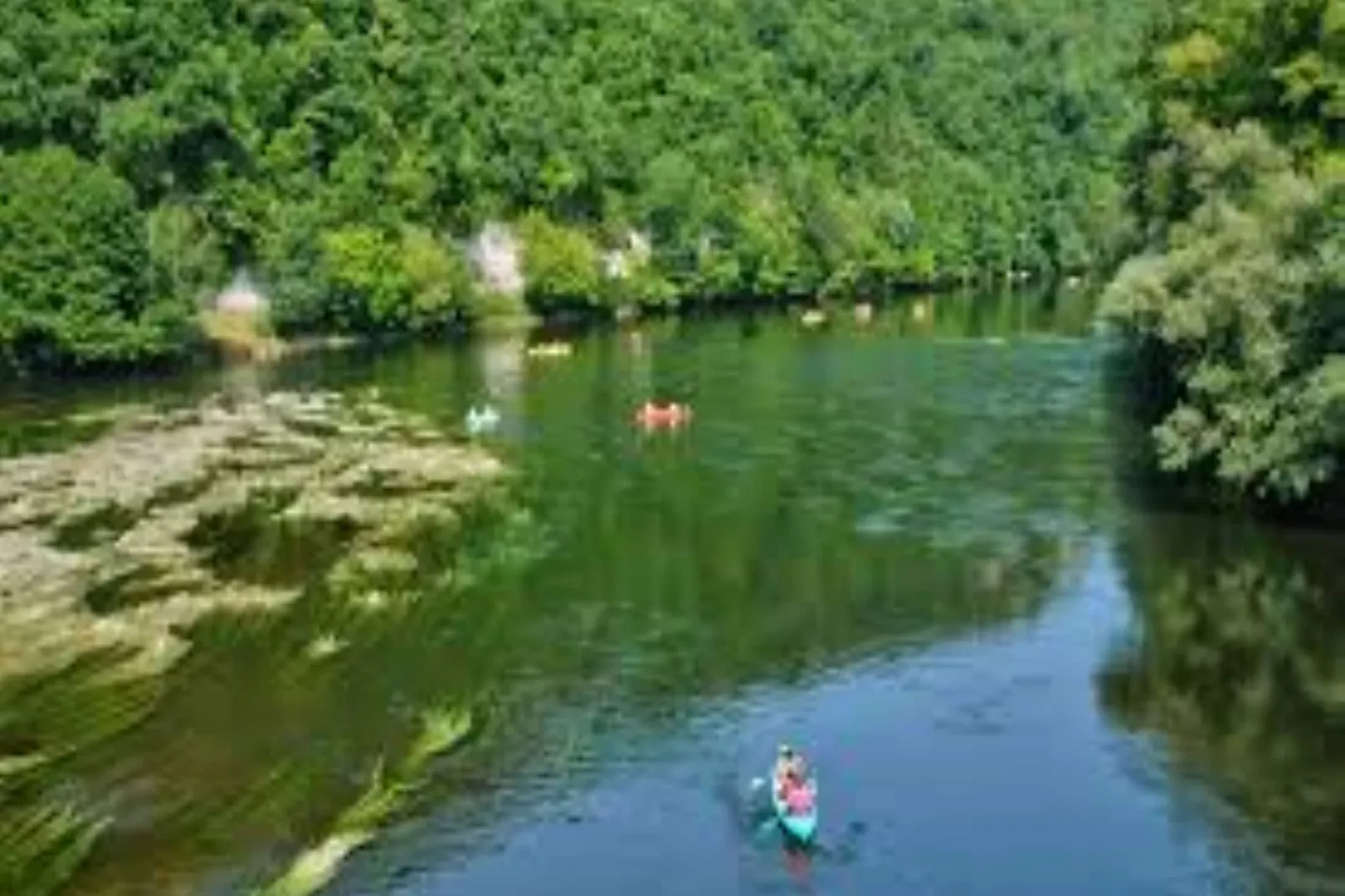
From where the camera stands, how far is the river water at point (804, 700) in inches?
1874

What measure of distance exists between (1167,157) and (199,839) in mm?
68777

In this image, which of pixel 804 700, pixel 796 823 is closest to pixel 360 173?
pixel 804 700

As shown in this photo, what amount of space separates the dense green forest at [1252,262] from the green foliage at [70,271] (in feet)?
182

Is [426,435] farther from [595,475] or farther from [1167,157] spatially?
[1167,157]

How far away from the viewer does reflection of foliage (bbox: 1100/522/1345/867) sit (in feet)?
168

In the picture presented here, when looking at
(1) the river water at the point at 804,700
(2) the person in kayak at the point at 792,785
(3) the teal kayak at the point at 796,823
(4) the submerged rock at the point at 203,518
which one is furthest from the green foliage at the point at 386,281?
(3) the teal kayak at the point at 796,823

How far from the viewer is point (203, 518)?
78.3 meters

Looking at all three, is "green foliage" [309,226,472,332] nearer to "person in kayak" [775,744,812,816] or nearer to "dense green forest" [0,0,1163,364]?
"dense green forest" [0,0,1163,364]

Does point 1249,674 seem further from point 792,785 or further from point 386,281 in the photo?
point 386,281

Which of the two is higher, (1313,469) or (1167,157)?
(1167,157)

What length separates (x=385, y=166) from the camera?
162 metres

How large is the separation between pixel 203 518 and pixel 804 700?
27.4 meters

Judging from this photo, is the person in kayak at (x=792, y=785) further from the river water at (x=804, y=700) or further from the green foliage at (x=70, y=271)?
the green foliage at (x=70, y=271)

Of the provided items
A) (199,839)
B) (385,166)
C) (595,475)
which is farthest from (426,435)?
(385,166)
